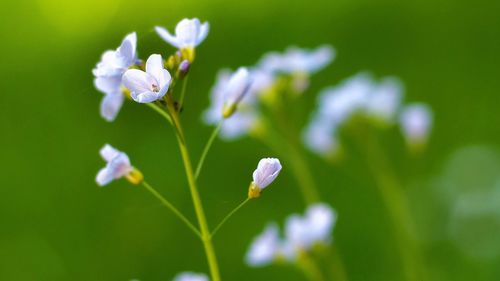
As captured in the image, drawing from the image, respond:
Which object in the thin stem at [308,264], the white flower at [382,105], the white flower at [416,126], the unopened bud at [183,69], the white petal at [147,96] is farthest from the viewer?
the white flower at [416,126]

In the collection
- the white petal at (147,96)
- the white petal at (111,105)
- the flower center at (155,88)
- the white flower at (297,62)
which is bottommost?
the white petal at (147,96)

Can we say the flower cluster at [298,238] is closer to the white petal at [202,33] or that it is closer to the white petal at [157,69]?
the white petal at [202,33]

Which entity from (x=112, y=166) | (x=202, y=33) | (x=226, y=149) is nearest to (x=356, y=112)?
(x=202, y=33)

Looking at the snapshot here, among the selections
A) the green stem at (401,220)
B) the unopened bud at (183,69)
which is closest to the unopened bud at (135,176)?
the unopened bud at (183,69)

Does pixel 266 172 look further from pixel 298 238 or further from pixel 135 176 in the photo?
pixel 298 238

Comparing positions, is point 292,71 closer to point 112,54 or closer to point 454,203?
point 112,54

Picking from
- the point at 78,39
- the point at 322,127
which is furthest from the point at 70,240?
the point at 78,39
